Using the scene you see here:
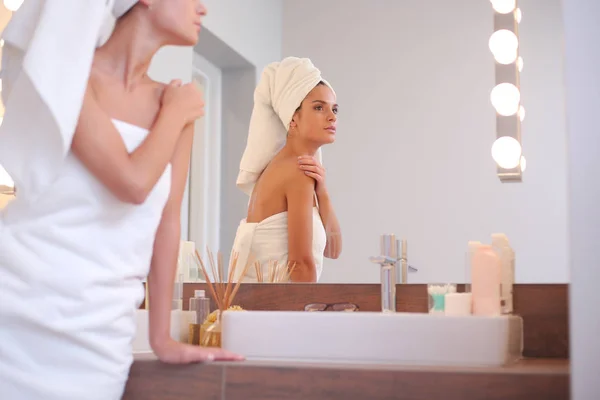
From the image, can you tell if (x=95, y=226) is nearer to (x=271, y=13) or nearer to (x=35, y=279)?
(x=35, y=279)

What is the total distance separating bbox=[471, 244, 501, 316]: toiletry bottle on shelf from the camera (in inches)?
61.1

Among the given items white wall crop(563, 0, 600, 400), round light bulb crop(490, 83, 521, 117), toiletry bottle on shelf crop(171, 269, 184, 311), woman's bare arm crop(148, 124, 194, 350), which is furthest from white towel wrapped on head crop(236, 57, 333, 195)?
white wall crop(563, 0, 600, 400)

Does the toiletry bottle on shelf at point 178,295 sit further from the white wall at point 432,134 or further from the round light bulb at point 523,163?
the round light bulb at point 523,163

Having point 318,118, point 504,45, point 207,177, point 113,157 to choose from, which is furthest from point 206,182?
point 504,45

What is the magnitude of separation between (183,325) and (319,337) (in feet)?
1.39

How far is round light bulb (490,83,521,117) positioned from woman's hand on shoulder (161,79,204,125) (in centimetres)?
80

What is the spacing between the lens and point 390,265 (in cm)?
175

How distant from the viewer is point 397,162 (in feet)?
Result: 6.28

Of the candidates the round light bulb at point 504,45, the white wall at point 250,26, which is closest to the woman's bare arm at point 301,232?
the white wall at point 250,26

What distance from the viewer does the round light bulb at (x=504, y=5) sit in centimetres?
189

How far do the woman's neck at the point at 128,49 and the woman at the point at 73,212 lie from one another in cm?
4

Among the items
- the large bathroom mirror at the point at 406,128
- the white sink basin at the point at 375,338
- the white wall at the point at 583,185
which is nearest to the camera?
the white wall at the point at 583,185

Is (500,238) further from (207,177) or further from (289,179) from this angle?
(207,177)

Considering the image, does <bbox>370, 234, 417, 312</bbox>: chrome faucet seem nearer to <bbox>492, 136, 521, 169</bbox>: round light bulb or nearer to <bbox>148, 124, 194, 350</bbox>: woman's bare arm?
<bbox>492, 136, 521, 169</bbox>: round light bulb
